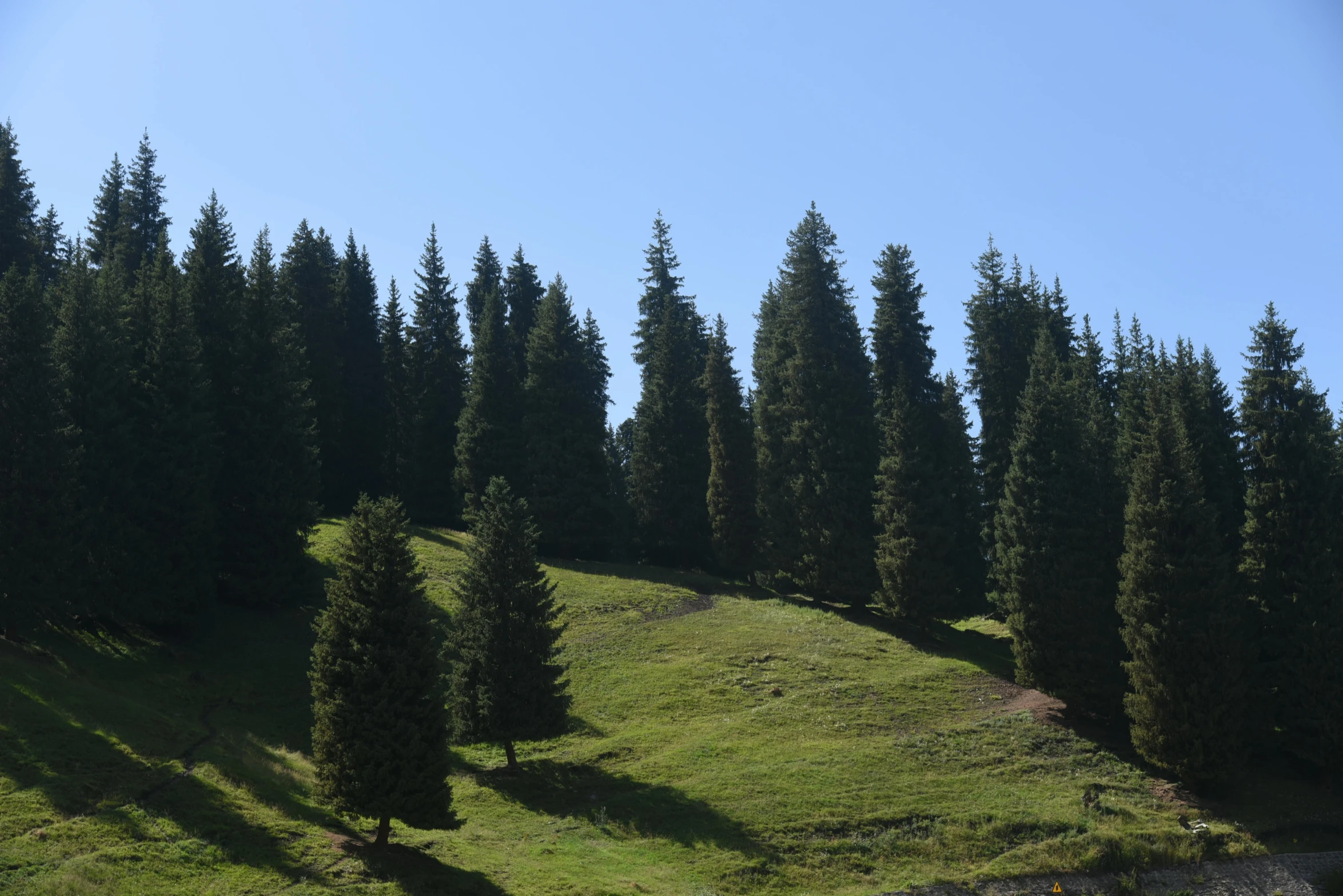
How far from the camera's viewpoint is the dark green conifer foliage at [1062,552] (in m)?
40.6

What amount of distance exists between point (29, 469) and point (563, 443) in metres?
34.6

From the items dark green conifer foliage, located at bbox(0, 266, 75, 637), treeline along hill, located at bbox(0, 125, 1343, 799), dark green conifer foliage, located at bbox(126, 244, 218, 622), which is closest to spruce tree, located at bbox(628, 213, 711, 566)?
treeline along hill, located at bbox(0, 125, 1343, 799)

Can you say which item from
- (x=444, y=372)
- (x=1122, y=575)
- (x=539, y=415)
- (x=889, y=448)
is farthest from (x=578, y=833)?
(x=444, y=372)

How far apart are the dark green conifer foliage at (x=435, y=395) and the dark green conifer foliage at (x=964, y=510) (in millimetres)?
36128

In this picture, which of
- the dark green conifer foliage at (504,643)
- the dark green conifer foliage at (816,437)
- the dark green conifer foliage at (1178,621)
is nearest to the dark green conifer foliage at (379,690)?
the dark green conifer foliage at (504,643)

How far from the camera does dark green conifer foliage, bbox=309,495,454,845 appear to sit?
25906 millimetres

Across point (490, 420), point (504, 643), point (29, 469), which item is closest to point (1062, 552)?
point (504, 643)

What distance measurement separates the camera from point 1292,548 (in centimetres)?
3850

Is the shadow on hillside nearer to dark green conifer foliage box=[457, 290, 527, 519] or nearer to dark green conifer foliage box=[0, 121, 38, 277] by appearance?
dark green conifer foliage box=[457, 290, 527, 519]

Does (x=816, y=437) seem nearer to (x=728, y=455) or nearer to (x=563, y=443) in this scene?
(x=728, y=455)

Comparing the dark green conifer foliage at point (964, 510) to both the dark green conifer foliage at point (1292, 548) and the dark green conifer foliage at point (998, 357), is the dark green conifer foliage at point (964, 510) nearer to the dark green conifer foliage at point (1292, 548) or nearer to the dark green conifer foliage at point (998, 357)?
the dark green conifer foliage at point (998, 357)

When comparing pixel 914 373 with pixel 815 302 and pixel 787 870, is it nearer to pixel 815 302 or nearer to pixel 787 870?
pixel 815 302

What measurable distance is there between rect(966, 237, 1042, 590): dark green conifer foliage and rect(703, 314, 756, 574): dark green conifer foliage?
51.9ft

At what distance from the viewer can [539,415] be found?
67438 millimetres
